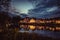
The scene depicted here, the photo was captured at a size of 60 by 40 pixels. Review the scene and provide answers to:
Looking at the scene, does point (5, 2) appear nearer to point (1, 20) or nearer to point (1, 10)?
point (1, 10)

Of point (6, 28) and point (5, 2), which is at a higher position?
point (5, 2)

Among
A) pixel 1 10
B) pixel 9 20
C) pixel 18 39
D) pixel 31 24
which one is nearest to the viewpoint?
pixel 18 39

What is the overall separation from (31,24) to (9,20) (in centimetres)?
971

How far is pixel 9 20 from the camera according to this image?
623 inches

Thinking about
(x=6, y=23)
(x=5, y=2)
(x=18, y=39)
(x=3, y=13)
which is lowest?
(x=18, y=39)

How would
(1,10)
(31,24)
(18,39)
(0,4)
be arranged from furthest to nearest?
1. (31,24)
2. (1,10)
3. (0,4)
4. (18,39)

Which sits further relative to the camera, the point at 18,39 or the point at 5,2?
the point at 5,2

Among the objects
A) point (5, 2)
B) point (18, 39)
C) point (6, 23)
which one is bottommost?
point (18, 39)

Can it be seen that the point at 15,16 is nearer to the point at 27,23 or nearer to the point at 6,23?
the point at 6,23

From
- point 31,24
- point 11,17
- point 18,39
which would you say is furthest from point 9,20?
point 31,24

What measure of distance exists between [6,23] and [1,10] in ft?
5.19

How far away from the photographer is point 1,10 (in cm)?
1453

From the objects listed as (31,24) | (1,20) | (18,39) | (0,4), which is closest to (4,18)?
(1,20)

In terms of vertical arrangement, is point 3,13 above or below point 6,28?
above
